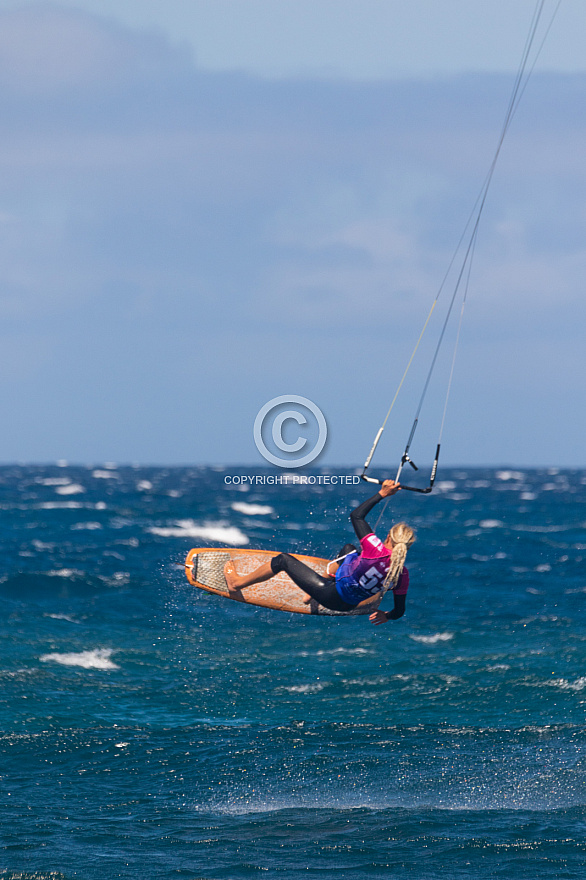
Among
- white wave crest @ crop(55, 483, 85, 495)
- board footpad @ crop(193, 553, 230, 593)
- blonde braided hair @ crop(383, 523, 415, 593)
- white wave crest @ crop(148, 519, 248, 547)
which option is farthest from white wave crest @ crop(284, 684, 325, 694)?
white wave crest @ crop(55, 483, 85, 495)

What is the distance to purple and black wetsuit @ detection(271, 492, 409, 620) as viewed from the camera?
1303 centimetres

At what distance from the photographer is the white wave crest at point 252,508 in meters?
66.9

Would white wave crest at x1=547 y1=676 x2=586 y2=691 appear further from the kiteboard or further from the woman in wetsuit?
the woman in wetsuit

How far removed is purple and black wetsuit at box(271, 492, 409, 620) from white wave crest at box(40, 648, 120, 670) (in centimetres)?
1265

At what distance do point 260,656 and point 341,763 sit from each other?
354 inches

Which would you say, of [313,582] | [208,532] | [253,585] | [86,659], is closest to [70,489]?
[208,532]

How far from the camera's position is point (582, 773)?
17188 mm

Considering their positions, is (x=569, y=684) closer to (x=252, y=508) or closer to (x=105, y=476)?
(x=252, y=508)

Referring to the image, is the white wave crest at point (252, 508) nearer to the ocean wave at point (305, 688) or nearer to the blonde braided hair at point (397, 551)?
the ocean wave at point (305, 688)

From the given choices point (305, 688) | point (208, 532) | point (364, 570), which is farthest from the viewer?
point (208, 532)

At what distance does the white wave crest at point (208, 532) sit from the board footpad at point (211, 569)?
1179 inches

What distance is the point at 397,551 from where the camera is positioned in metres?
12.8

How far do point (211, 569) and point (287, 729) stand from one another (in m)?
4.89

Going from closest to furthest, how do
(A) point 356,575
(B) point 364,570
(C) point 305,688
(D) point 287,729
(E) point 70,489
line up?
(B) point 364,570 < (A) point 356,575 < (D) point 287,729 < (C) point 305,688 < (E) point 70,489
